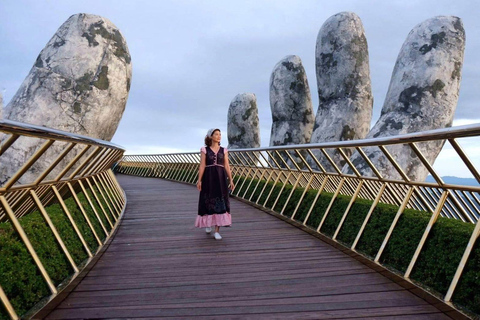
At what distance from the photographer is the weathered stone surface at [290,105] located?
22.8m

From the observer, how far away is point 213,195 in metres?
7.77

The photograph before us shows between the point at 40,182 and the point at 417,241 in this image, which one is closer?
the point at 40,182

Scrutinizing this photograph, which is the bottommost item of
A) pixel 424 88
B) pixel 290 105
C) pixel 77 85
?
pixel 77 85

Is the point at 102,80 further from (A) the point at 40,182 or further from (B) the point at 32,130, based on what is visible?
(B) the point at 32,130

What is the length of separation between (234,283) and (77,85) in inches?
256

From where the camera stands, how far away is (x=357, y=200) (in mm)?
7578

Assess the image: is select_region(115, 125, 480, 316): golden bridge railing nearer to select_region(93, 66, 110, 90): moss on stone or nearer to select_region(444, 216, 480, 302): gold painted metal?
select_region(444, 216, 480, 302): gold painted metal

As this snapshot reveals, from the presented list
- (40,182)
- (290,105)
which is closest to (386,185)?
(40,182)

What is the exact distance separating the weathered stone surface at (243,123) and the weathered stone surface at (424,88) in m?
12.4

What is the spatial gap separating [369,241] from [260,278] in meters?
2.05

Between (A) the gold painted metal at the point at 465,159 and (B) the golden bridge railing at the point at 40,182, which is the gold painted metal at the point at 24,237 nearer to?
(B) the golden bridge railing at the point at 40,182

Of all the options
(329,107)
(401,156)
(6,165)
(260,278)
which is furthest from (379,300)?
(329,107)

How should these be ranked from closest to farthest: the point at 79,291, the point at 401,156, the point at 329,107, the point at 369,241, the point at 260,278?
the point at 79,291
the point at 260,278
the point at 369,241
the point at 401,156
the point at 329,107

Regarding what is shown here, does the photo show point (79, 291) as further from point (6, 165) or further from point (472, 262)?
point (6, 165)
